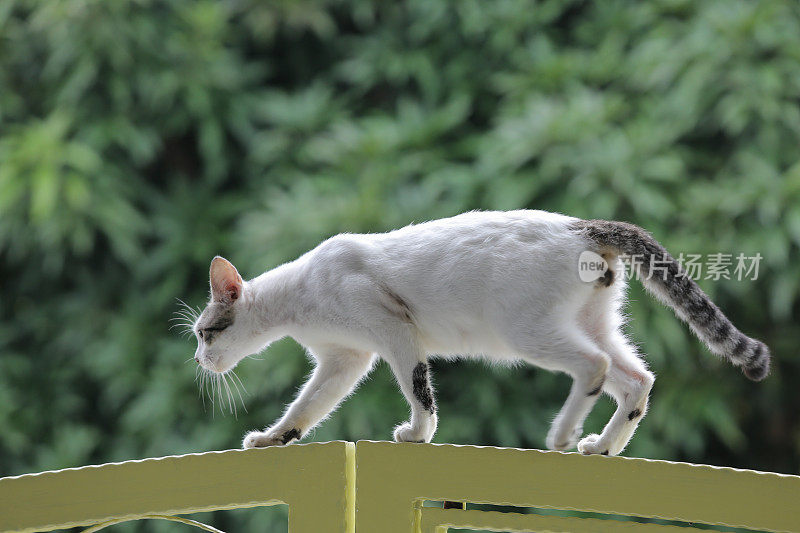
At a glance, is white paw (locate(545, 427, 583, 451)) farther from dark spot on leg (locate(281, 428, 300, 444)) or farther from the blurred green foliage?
the blurred green foliage

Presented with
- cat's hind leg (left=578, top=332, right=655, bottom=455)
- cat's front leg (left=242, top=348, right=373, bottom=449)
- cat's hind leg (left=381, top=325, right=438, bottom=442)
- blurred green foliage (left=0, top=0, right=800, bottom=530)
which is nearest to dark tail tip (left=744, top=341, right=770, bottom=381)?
cat's hind leg (left=578, top=332, right=655, bottom=455)

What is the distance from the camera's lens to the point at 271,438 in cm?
108

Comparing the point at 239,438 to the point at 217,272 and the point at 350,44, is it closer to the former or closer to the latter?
the point at 350,44

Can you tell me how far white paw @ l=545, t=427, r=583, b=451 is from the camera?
0.96 metres

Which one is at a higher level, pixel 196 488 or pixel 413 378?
pixel 413 378

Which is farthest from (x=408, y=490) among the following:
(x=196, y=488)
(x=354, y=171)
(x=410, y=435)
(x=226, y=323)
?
(x=354, y=171)

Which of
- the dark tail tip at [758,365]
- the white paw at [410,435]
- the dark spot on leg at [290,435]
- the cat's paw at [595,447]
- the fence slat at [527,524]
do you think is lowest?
the fence slat at [527,524]

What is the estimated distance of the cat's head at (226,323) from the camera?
113 cm

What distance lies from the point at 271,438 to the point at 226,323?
0.15 metres

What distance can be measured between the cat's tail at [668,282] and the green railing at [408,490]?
197 mm

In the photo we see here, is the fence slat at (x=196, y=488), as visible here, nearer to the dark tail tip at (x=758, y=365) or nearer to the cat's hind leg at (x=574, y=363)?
the cat's hind leg at (x=574, y=363)

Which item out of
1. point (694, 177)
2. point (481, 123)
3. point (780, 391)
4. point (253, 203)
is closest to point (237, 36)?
point (253, 203)

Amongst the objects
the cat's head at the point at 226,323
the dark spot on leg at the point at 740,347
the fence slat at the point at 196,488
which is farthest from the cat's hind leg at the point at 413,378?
the dark spot on leg at the point at 740,347

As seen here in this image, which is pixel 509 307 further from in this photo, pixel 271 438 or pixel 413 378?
pixel 271 438
